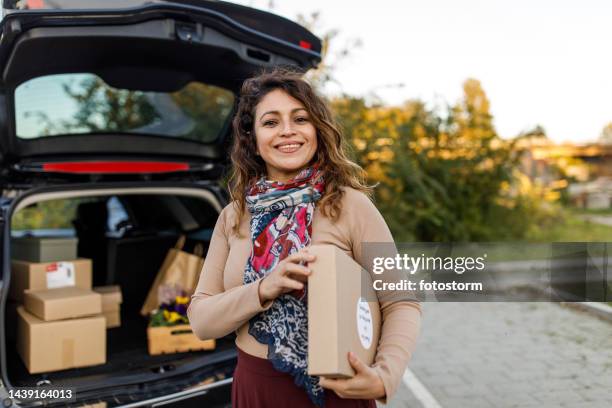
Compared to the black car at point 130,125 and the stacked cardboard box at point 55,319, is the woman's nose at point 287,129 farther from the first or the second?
the stacked cardboard box at point 55,319

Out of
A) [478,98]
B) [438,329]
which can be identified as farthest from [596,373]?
[478,98]

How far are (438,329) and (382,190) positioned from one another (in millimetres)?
2650

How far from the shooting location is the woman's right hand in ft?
4.33

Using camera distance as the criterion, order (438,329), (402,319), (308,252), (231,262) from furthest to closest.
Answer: (438,329) < (231,262) < (402,319) < (308,252)

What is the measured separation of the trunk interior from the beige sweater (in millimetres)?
1108

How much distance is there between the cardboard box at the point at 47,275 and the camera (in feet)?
11.2

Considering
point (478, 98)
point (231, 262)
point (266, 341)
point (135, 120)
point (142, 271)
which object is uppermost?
point (478, 98)

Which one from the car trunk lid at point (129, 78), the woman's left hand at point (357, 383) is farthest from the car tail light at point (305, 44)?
the woman's left hand at point (357, 383)

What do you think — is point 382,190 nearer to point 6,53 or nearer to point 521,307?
point 521,307

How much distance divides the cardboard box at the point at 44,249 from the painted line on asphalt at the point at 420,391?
2437 mm

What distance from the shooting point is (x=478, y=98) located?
773 cm

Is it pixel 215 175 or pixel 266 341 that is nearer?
pixel 266 341

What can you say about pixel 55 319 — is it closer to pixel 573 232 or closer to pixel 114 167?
pixel 114 167

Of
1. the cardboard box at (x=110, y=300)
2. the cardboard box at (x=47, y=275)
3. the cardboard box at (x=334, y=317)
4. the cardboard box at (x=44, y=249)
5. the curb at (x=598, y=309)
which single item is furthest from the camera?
the cardboard box at (x=110, y=300)
